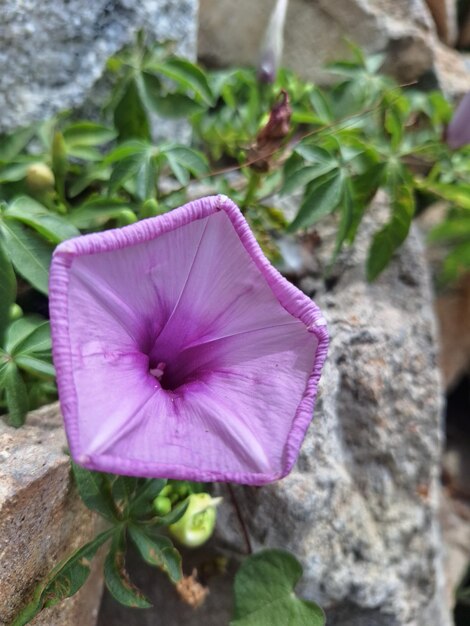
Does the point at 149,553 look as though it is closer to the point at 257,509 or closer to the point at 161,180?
the point at 257,509

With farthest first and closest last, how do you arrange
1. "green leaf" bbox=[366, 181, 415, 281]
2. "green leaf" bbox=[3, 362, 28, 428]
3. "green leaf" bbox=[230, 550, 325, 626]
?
"green leaf" bbox=[366, 181, 415, 281] → "green leaf" bbox=[230, 550, 325, 626] → "green leaf" bbox=[3, 362, 28, 428]

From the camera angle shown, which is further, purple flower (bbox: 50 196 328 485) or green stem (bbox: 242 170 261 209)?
green stem (bbox: 242 170 261 209)

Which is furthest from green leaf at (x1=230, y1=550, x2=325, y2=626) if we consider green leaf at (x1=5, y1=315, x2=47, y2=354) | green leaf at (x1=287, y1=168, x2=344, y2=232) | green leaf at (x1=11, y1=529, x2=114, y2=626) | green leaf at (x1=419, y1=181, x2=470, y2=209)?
green leaf at (x1=419, y1=181, x2=470, y2=209)

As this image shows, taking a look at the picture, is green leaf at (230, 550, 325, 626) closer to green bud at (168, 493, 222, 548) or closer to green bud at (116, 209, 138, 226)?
green bud at (168, 493, 222, 548)

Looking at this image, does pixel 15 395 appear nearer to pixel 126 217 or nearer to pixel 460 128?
pixel 126 217

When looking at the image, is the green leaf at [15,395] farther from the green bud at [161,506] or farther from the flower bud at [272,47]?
the flower bud at [272,47]

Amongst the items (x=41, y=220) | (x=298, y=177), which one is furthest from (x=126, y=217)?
(x=298, y=177)

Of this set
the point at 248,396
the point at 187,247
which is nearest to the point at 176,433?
the point at 248,396
